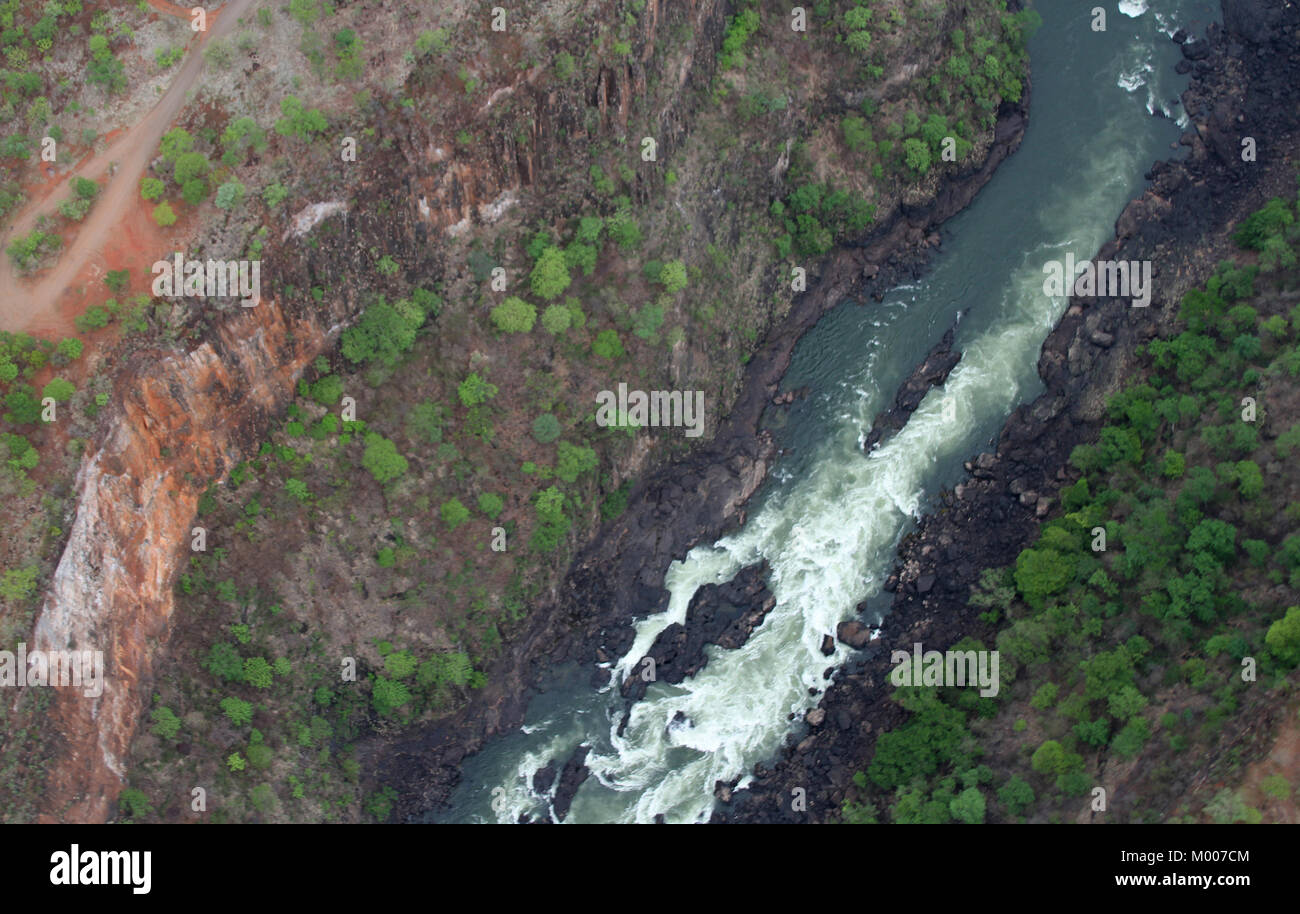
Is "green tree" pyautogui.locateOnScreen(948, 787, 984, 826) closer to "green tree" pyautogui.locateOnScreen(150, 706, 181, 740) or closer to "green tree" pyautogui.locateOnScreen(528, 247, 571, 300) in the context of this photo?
"green tree" pyautogui.locateOnScreen(528, 247, 571, 300)

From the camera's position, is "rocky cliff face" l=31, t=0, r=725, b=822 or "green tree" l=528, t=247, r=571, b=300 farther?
"green tree" l=528, t=247, r=571, b=300

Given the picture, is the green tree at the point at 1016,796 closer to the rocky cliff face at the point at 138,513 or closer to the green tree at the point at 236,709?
the green tree at the point at 236,709

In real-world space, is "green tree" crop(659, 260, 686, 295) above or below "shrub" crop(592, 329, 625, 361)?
above

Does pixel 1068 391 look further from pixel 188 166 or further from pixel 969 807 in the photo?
pixel 188 166

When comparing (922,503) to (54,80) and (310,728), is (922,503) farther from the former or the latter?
(54,80)

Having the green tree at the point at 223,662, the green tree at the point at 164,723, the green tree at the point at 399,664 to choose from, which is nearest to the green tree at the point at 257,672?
the green tree at the point at 223,662

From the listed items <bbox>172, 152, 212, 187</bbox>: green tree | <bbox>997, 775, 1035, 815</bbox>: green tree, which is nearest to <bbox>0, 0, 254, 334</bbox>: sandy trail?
<bbox>172, 152, 212, 187</bbox>: green tree
